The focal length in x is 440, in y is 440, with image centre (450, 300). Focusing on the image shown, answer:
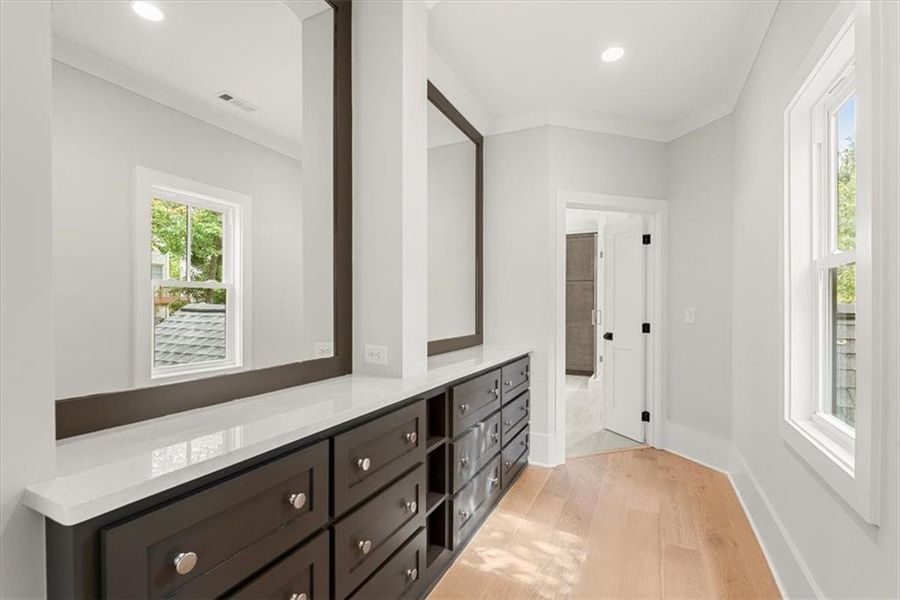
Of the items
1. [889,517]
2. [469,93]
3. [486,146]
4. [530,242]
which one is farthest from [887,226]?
[486,146]

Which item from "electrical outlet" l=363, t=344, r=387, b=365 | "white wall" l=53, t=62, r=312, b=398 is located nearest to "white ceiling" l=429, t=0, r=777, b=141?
"white wall" l=53, t=62, r=312, b=398

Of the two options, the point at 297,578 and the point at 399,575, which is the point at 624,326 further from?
the point at 297,578

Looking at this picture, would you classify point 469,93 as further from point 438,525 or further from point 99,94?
point 438,525

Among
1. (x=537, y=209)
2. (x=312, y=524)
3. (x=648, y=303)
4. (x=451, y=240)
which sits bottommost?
(x=312, y=524)

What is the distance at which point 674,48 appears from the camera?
2.53 meters

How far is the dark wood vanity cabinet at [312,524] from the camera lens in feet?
2.57

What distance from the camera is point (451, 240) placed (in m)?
2.99

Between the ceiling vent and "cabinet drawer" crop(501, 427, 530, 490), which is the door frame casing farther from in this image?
the ceiling vent

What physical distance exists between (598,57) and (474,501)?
264cm

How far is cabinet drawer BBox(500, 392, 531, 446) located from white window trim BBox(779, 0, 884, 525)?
1368 mm

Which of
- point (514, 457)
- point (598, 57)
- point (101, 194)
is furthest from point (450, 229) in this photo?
point (101, 194)

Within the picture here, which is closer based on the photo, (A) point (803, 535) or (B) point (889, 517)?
(B) point (889, 517)

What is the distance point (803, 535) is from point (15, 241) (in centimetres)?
248

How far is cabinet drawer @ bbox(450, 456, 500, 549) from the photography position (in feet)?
6.86
